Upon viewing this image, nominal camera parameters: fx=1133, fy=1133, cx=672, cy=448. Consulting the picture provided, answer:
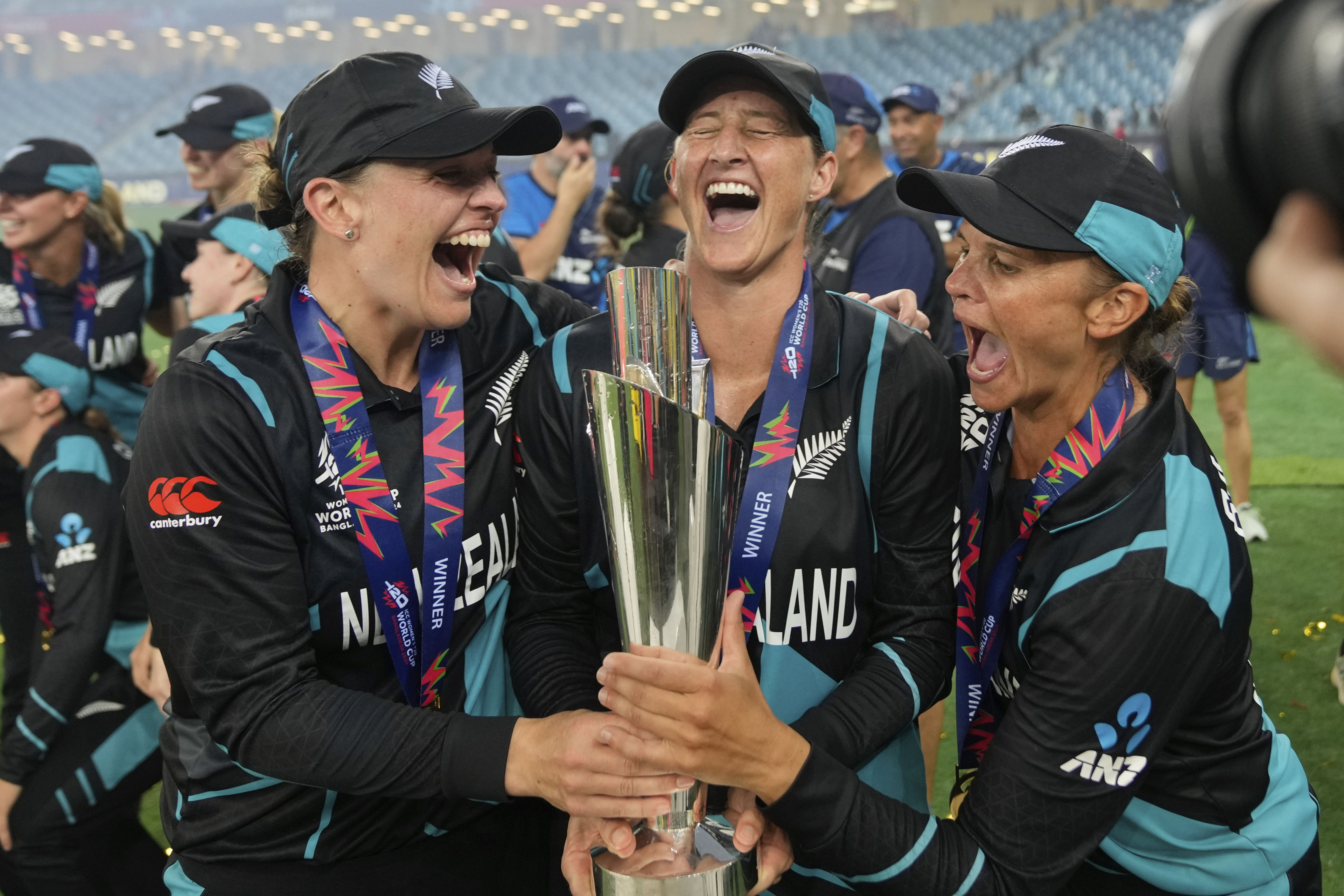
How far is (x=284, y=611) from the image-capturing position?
158 centimetres

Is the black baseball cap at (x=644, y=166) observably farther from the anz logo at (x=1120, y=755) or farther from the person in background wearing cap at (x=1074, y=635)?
the anz logo at (x=1120, y=755)

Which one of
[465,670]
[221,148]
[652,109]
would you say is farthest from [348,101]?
[652,109]

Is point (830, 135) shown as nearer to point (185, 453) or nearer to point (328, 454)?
point (328, 454)

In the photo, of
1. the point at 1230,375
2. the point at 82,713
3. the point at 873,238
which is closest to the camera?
the point at 82,713

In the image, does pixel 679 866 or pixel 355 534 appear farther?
pixel 355 534

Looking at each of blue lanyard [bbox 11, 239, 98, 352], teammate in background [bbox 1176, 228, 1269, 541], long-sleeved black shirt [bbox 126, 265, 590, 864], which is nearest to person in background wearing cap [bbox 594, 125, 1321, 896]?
long-sleeved black shirt [bbox 126, 265, 590, 864]

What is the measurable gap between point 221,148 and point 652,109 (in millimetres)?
24536

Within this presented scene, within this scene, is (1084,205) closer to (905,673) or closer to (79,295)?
(905,673)

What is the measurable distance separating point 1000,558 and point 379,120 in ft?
3.70

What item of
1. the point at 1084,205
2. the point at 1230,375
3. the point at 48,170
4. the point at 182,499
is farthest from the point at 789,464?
the point at 1230,375

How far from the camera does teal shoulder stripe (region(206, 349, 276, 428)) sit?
159 centimetres

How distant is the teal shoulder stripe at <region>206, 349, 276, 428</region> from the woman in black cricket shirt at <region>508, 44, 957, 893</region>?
0.42m

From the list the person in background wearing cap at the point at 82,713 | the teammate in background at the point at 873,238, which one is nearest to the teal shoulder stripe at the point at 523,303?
the person in background wearing cap at the point at 82,713

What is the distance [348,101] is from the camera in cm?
165
